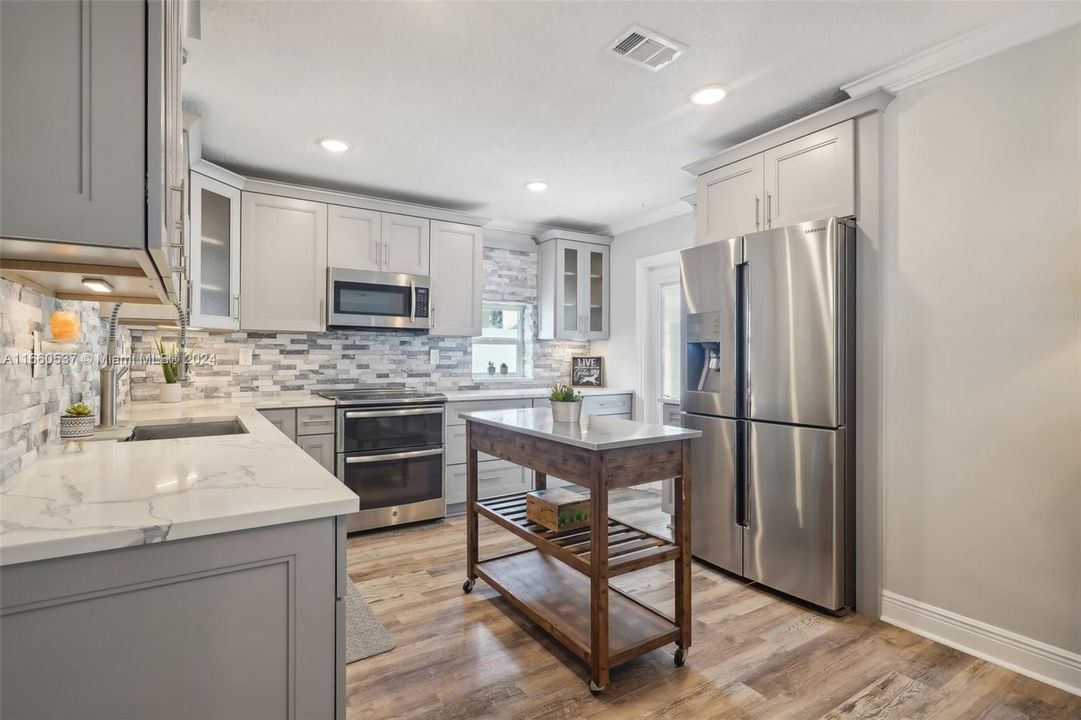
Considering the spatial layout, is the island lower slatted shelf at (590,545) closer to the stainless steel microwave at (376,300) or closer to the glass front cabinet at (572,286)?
the stainless steel microwave at (376,300)

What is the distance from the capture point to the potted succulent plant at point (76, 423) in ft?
5.68

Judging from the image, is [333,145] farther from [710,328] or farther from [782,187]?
[782,187]

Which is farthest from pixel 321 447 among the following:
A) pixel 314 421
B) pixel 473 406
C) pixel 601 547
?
pixel 601 547

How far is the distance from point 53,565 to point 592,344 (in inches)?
189

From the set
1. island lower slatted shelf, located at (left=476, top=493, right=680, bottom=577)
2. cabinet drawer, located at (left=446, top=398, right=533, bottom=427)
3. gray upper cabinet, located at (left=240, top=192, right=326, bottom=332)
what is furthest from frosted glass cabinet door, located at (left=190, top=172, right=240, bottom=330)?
island lower slatted shelf, located at (left=476, top=493, right=680, bottom=577)

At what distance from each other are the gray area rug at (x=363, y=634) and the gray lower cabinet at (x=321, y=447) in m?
1.11

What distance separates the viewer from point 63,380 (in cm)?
180

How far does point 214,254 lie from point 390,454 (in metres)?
1.67

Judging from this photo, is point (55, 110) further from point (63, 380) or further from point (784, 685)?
point (784, 685)

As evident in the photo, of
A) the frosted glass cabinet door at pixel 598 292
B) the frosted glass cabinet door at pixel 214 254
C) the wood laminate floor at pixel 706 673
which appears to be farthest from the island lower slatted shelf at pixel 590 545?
the frosted glass cabinet door at pixel 598 292

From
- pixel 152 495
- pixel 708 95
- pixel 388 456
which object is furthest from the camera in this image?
pixel 388 456

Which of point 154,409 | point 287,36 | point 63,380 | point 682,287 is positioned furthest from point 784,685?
point 154,409

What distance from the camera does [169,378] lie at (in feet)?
11.3

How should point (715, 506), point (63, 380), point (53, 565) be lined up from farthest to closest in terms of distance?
point (715, 506) < point (63, 380) < point (53, 565)
